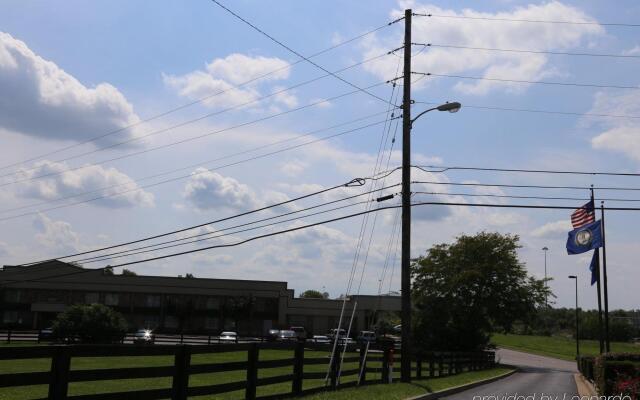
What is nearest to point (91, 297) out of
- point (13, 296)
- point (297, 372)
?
point (13, 296)

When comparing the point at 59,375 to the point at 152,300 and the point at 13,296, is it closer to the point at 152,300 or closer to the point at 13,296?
the point at 152,300

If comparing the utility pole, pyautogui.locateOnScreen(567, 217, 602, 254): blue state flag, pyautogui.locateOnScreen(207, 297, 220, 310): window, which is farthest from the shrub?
pyautogui.locateOnScreen(207, 297, 220, 310): window

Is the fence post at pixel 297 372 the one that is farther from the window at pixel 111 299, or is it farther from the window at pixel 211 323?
the window at pixel 111 299

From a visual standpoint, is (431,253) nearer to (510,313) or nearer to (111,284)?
(510,313)

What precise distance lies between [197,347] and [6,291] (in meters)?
90.0

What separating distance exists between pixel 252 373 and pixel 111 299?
8439 cm

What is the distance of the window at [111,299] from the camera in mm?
91438

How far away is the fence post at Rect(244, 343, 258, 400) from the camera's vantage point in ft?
41.2

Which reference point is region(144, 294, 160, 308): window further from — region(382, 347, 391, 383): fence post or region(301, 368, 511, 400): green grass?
region(301, 368, 511, 400): green grass

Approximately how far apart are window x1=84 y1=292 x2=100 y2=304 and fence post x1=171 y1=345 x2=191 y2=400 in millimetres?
85948

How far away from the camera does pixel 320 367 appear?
28031mm

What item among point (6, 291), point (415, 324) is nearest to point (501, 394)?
point (415, 324)

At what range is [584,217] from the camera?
3400cm

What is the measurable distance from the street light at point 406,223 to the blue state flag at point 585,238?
14.0 meters
